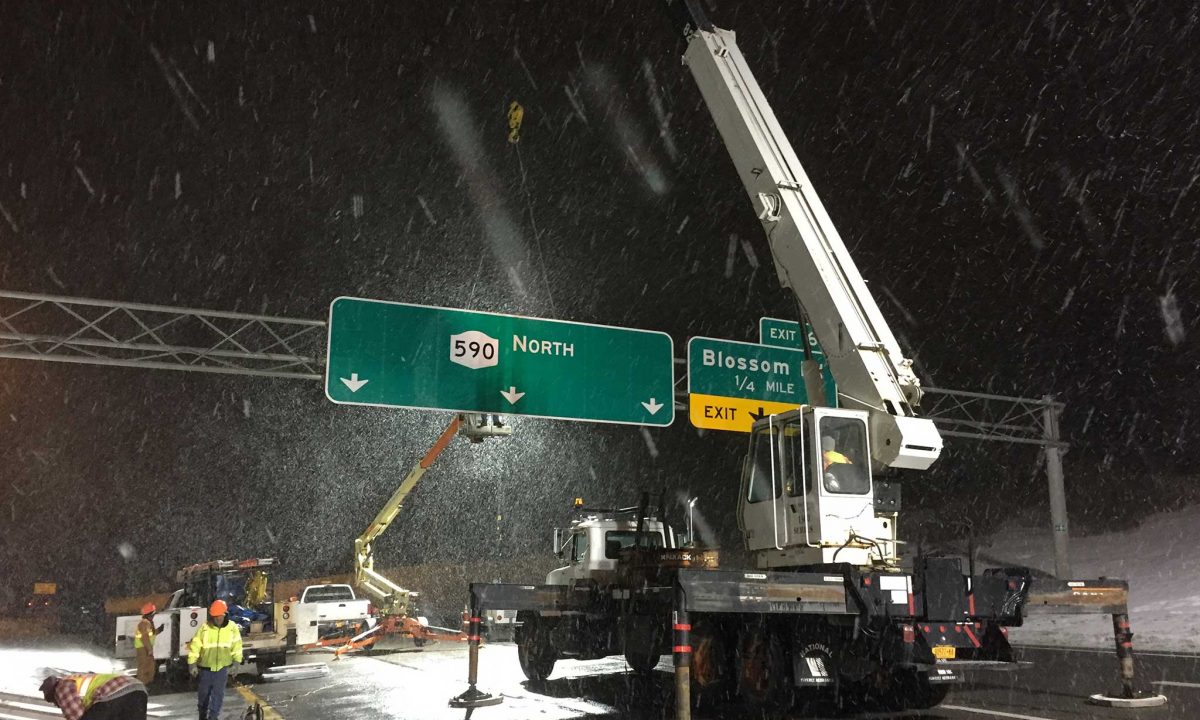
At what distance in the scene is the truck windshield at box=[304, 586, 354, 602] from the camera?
23328mm

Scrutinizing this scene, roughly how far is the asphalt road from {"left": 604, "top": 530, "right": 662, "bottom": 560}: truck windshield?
1885 mm

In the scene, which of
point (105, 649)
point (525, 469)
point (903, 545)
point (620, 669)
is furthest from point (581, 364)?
point (525, 469)

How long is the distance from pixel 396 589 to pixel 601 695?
15.5 m

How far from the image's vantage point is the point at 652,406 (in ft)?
53.8

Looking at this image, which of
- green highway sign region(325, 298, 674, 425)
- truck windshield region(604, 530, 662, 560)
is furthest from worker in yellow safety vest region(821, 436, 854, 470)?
green highway sign region(325, 298, 674, 425)

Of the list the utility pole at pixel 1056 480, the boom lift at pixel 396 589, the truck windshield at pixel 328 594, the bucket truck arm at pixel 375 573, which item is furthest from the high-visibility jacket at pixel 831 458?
the truck windshield at pixel 328 594

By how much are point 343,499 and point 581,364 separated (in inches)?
1965

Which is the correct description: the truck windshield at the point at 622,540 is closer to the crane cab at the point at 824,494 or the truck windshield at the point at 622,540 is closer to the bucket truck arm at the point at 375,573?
the crane cab at the point at 824,494

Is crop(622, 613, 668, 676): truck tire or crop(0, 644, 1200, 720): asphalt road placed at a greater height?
crop(622, 613, 668, 676): truck tire

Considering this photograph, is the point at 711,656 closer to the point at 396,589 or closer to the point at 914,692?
the point at 914,692

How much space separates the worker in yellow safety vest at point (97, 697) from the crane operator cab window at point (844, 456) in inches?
244

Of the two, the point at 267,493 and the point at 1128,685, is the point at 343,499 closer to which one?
the point at 267,493

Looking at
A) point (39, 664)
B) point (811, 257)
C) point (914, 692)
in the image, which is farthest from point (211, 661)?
point (39, 664)

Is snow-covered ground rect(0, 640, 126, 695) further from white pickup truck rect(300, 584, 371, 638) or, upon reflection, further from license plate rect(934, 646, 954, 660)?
license plate rect(934, 646, 954, 660)
